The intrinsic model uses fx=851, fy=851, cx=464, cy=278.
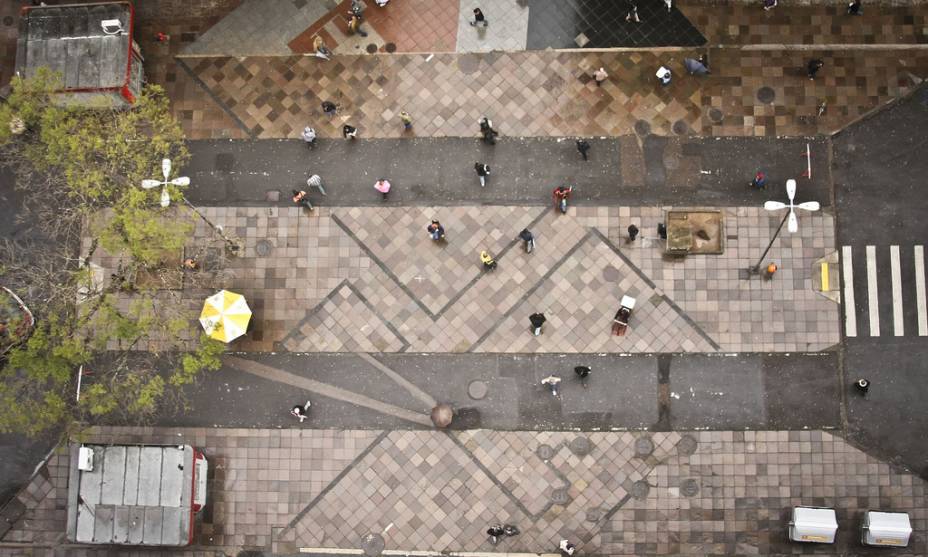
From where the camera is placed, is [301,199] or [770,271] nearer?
[770,271]

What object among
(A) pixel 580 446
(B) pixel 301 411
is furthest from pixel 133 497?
(A) pixel 580 446

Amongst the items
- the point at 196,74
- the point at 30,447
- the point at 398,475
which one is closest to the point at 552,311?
the point at 398,475

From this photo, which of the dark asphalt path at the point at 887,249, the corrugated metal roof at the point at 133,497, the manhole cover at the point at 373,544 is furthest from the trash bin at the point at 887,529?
the corrugated metal roof at the point at 133,497

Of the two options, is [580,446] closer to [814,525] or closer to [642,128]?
[814,525]

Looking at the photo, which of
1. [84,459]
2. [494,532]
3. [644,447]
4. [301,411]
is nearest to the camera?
[84,459]

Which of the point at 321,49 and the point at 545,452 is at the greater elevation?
the point at 321,49
